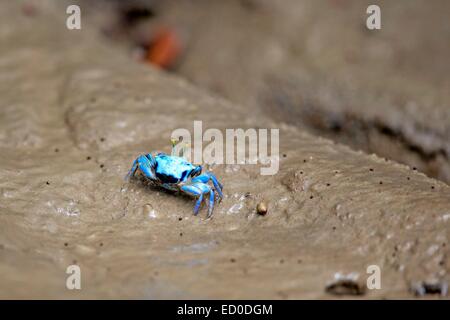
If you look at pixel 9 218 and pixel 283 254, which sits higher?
pixel 9 218

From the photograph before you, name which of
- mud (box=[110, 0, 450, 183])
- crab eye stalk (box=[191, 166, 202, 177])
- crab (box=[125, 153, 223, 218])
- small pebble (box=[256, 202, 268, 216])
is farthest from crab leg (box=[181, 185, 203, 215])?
mud (box=[110, 0, 450, 183])

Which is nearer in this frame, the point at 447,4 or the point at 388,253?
the point at 388,253

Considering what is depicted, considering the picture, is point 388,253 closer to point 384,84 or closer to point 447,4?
point 384,84

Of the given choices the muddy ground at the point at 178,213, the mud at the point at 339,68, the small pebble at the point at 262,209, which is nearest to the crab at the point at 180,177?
the muddy ground at the point at 178,213

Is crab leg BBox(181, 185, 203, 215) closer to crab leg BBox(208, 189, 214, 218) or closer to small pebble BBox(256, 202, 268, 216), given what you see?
crab leg BBox(208, 189, 214, 218)

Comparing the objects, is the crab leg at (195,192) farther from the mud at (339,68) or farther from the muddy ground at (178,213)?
the mud at (339,68)

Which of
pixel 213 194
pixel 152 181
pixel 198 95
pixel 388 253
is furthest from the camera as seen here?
pixel 198 95
